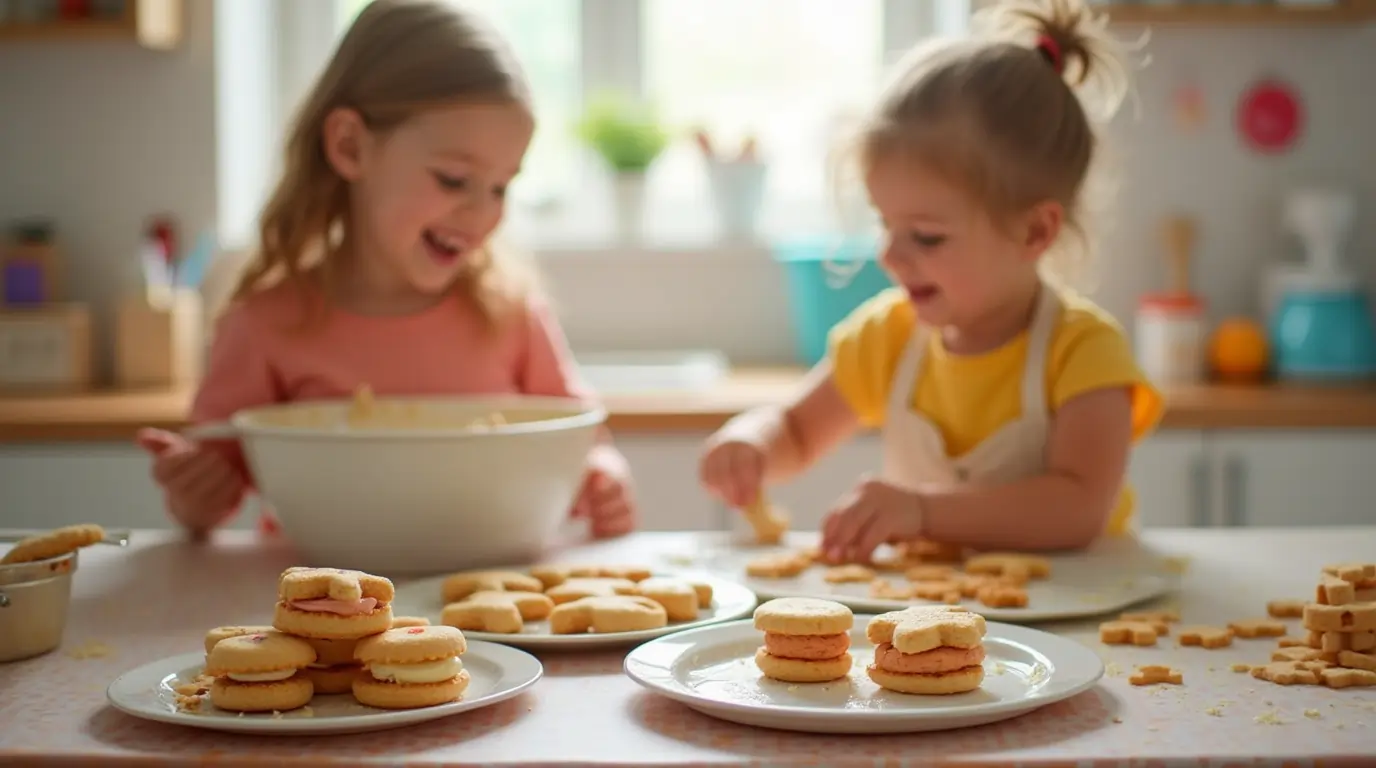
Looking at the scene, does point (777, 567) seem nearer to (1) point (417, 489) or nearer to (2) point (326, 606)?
(1) point (417, 489)

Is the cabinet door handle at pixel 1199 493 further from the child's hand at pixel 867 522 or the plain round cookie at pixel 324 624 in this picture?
the plain round cookie at pixel 324 624

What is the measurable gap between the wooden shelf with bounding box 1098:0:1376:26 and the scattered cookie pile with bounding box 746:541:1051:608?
1.70 meters

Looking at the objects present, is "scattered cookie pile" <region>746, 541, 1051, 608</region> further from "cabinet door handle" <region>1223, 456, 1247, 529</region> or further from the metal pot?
"cabinet door handle" <region>1223, 456, 1247, 529</region>

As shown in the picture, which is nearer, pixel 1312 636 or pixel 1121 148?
pixel 1312 636

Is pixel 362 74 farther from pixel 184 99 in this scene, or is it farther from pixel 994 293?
pixel 184 99

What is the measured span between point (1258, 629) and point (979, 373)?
58cm

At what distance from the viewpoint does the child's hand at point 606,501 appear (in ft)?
4.72

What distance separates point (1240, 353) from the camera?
2.66 metres

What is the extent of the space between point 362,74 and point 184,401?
1072 mm

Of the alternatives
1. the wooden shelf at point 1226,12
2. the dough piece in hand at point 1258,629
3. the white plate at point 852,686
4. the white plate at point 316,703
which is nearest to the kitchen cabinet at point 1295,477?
the wooden shelf at point 1226,12

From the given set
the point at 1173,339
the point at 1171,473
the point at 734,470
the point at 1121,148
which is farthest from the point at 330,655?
the point at 1121,148

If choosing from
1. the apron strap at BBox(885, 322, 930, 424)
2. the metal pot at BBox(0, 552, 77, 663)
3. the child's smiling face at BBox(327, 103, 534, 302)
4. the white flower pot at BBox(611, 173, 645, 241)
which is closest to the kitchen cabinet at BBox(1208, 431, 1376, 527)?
the apron strap at BBox(885, 322, 930, 424)

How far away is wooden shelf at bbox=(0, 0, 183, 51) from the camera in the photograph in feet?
8.73

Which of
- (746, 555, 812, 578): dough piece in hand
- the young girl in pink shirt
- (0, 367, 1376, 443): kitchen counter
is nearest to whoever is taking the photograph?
(746, 555, 812, 578): dough piece in hand
